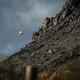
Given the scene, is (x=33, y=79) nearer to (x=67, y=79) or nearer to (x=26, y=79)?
(x=26, y=79)

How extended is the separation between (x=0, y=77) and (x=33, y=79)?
2715 centimetres

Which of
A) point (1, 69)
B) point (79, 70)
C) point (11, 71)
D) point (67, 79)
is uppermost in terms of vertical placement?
point (67, 79)

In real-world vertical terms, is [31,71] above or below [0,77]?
below

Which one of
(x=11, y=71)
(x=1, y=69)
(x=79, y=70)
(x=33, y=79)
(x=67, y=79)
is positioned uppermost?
(x=67, y=79)

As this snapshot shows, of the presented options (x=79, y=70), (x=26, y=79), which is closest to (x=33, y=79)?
(x=26, y=79)

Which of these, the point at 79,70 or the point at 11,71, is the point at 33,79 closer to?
the point at 11,71

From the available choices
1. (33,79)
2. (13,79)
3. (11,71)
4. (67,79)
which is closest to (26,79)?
(33,79)

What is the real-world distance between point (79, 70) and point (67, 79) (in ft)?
101

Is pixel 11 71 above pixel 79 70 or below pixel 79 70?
below

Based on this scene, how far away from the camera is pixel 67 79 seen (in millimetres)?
121750

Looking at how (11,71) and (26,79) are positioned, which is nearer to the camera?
(26,79)

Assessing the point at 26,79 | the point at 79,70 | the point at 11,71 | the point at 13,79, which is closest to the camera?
the point at 26,79

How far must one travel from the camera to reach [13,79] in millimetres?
23484

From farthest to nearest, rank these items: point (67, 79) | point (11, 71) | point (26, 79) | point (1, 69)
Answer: point (67, 79), point (1, 69), point (11, 71), point (26, 79)
